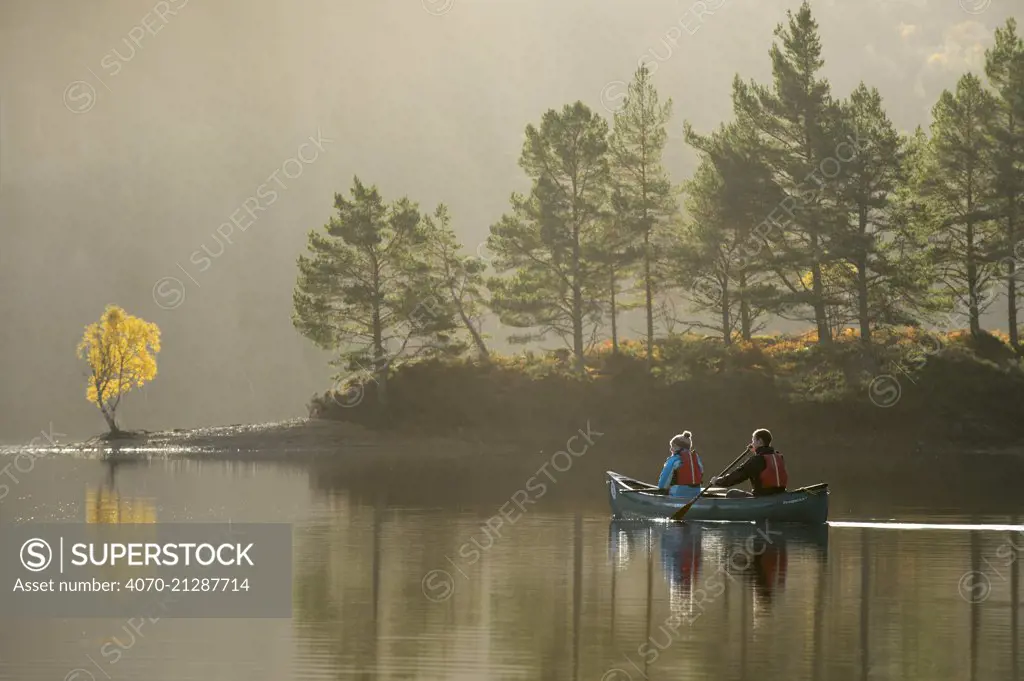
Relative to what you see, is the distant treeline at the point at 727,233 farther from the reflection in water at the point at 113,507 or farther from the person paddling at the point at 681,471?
the person paddling at the point at 681,471

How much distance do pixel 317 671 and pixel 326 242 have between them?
189 feet

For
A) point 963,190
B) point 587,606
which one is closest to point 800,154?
point 963,190

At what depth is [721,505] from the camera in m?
31.9

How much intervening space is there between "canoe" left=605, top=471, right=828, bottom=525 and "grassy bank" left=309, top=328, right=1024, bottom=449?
3237cm

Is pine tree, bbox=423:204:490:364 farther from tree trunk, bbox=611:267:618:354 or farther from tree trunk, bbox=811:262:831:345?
tree trunk, bbox=811:262:831:345

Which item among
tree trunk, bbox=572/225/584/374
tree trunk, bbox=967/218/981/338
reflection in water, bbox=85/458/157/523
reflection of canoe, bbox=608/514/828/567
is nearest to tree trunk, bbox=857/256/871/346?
tree trunk, bbox=967/218/981/338

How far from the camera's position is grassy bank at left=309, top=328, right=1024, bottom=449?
6406cm

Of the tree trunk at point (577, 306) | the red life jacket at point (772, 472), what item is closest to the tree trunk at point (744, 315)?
the tree trunk at point (577, 306)

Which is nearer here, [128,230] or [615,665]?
[615,665]

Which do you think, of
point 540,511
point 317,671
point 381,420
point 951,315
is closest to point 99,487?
point 540,511

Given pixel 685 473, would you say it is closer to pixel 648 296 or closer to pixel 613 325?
pixel 648 296

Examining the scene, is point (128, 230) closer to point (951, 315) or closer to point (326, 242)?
point (326, 242)

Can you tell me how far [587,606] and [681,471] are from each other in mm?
12954

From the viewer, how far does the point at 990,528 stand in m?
30.0
